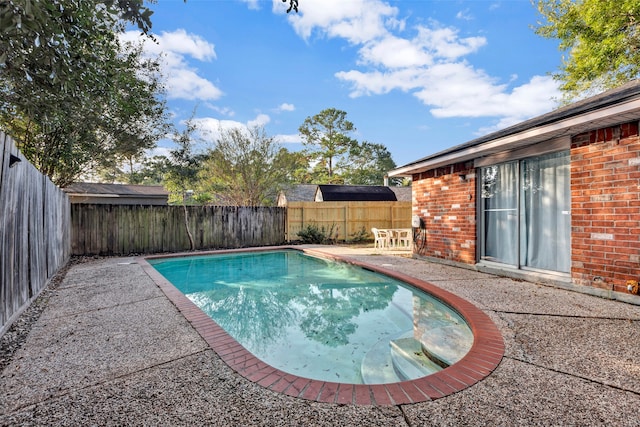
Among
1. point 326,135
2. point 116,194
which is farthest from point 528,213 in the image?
point 326,135

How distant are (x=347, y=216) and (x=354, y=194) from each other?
22.2 feet

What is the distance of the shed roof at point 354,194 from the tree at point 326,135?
709cm

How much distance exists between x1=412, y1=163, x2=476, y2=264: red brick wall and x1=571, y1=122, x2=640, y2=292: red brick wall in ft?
6.89

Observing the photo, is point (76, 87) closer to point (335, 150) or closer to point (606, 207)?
point (606, 207)

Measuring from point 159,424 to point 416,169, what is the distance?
7.80 meters

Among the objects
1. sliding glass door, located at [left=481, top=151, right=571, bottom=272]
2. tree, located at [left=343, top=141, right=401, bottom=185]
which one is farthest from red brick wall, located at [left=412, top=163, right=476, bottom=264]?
tree, located at [left=343, top=141, right=401, bottom=185]

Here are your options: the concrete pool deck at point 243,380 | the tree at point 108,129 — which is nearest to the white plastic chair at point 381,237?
the concrete pool deck at point 243,380

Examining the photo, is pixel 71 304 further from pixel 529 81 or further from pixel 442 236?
pixel 529 81

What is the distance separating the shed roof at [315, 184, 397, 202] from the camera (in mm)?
20281

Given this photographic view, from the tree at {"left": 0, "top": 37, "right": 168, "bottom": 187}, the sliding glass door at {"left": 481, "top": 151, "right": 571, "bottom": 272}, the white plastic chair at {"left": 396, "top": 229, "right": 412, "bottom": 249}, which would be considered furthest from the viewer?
the white plastic chair at {"left": 396, "top": 229, "right": 412, "bottom": 249}

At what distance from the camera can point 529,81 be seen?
15211 mm

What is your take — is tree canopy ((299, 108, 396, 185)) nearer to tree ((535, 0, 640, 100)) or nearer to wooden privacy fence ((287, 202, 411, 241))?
wooden privacy fence ((287, 202, 411, 241))

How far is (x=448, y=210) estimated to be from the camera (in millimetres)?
7539

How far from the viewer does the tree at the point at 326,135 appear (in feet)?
88.7
